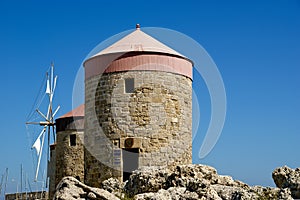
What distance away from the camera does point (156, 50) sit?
49.0ft

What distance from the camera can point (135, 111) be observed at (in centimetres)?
1430

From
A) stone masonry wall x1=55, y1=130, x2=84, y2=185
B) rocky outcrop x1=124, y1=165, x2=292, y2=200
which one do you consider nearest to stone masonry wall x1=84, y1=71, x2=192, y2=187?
rocky outcrop x1=124, y1=165, x2=292, y2=200

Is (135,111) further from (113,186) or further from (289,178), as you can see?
(289,178)

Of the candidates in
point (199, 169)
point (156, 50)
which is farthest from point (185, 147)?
point (199, 169)

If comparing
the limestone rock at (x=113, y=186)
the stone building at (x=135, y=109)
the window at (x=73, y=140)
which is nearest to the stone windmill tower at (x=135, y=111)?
the stone building at (x=135, y=109)

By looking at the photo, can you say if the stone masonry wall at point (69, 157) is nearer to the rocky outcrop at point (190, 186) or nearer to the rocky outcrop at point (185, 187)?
the rocky outcrop at point (185, 187)

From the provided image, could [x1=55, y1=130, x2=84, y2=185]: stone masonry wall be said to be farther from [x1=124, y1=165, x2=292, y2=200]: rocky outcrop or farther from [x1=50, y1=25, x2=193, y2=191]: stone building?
[x1=124, y1=165, x2=292, y2=200]: rocky outcrop

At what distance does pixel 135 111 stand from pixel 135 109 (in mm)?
53

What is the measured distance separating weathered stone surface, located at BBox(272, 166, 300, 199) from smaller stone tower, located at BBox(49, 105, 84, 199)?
15.5 metres

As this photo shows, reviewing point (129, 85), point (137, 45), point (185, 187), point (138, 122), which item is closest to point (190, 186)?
point (185, 187)

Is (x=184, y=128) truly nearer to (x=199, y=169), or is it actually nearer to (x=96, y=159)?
(x=96, y=159)

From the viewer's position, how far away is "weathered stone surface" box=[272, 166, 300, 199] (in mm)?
8000

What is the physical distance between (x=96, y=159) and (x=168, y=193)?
6.23 m

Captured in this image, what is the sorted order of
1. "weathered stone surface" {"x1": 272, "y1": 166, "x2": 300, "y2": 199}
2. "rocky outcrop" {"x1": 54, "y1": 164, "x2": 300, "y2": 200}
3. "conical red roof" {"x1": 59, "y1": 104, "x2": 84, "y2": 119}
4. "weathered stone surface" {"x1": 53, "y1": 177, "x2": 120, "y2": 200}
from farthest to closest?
"conical red roof" {"x1": 59, "y1": 104, "x2": 84, "y2": 119} → "weathered stone surface" {"x1": 53, "y1": 177, "x2": 120, "y2": 200} → "rocky outcrop" {"x1": 54, "y1": 164, "x2": 300, "y2": 200} → "weathered stone surface" {"x1": 272, "y1": 166, "x2": 300, "y2": 199}
